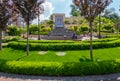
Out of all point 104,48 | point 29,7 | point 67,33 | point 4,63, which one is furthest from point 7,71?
point 67,33

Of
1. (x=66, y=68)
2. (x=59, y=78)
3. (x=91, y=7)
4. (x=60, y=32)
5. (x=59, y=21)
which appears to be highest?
(x=59, y=21)

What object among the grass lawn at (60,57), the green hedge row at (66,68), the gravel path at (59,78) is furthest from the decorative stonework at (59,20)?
the gravel path at (59,78)

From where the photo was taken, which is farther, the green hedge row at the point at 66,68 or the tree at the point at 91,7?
the tree at the point at 91,7

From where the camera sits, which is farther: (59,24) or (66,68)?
(59,24)

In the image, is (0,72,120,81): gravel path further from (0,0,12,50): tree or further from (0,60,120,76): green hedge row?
(0,0,12,50): tree

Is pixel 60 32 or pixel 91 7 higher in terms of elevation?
pixel 91 7

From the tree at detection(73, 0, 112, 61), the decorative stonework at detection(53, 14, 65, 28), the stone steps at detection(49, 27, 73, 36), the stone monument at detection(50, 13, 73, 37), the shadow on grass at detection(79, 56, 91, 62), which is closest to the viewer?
the shadow on grass at detection(79, 56, 91, 62)

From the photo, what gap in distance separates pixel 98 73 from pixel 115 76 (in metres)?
0.93

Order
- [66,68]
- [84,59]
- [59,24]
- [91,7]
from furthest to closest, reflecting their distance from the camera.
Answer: [59,24] < [91,7] < [84,59] < [66,68]

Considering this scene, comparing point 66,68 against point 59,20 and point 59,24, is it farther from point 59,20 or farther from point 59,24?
point 59,20

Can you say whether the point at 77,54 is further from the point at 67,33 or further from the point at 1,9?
the point at 67,33

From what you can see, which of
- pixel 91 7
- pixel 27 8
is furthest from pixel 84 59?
pixel 27 8

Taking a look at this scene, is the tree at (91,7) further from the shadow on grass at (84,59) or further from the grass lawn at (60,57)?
the grass lawn at (60,57)

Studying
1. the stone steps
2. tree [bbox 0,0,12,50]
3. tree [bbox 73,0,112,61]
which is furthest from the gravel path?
the stone steps
